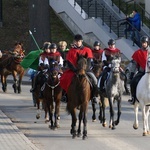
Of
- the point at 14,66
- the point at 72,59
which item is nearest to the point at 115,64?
the point at 72,59

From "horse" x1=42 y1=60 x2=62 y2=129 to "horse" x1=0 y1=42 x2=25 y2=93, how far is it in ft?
27.8

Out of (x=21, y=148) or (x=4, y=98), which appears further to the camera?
(x=4, y=98)

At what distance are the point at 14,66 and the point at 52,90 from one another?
905cm

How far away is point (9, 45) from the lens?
37.0 meters

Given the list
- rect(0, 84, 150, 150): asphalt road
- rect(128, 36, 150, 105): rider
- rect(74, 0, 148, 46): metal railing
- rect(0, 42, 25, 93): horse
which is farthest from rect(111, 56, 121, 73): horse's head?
rect(74, 0, 148, 46): metal railing

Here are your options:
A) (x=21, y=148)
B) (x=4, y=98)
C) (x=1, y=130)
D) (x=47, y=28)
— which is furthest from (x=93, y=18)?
(x=21, y=148)

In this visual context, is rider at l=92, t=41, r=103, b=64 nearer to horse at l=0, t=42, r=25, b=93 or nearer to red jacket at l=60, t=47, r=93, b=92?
red jacket at l=60, t=47, r=93, b=92

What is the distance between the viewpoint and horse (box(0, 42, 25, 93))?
26.8 m

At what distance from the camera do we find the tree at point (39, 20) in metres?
33.1

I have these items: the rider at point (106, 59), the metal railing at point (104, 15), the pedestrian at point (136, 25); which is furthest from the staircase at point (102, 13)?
the rider at point (106, 59)

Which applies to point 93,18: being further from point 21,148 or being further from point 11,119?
point 21,148

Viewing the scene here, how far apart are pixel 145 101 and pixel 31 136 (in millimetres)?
3072

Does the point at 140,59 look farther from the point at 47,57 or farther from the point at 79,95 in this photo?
the point at 47,57

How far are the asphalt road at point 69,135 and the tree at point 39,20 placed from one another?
1103 centimetres
